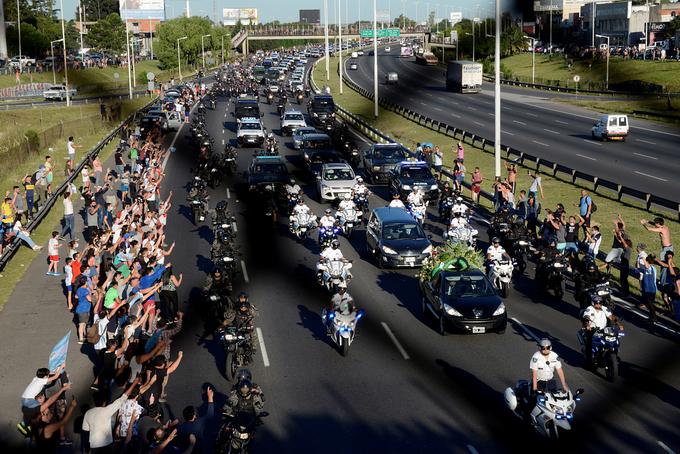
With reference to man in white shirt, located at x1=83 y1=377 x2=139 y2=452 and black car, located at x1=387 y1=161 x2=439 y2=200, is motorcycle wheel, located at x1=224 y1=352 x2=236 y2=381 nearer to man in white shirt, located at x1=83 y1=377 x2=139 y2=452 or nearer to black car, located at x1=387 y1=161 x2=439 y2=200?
man in white shirt, located at x1=83 y1=377 x2=139 y2=452

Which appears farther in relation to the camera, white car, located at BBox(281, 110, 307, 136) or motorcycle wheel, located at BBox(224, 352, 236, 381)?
white car, located at BBox(281, 110, 307, 136)

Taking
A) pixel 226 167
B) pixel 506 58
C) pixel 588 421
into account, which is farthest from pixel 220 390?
pixel 506 58

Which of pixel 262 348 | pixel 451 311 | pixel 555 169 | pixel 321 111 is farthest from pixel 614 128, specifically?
pixel 262 348

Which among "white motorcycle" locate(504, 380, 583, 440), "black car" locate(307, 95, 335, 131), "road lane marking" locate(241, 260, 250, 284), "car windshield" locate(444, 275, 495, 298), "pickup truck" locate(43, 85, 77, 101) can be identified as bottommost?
"road lane marking" locate(241, 260, 250, 284)

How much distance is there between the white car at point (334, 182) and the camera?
3709cm

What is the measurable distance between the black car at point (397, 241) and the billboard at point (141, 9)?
443 feet

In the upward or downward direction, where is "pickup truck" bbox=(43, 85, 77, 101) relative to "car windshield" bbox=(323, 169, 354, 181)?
upward

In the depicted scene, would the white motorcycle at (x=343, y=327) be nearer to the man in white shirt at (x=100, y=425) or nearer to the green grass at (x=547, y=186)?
the man in white shirt at (x=100, y=425)

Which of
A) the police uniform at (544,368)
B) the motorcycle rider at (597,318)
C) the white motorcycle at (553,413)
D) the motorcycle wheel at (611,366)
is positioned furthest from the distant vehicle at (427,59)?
the white motorcycle at (553,413)

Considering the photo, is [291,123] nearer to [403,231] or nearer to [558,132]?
[558,132]

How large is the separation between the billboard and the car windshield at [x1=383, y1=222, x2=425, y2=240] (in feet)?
446

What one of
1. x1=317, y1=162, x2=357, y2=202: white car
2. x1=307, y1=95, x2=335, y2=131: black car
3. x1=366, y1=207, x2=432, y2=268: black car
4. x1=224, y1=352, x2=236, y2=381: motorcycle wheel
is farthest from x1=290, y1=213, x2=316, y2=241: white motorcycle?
x1=307, y1=95, x2=335, y2=131: black car

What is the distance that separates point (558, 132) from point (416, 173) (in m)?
26.2

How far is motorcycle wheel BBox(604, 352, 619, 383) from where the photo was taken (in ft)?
56.9
